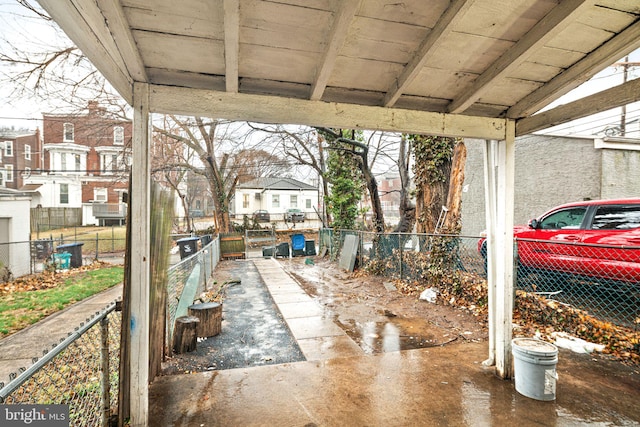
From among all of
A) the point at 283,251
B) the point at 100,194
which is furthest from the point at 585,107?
the point at 100,194

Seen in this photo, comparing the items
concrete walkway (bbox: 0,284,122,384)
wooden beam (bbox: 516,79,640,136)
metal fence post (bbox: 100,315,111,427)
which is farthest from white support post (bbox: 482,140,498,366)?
concrete walkway (bbox: 0,284,122,384)

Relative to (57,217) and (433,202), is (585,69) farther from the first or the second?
(57,217)

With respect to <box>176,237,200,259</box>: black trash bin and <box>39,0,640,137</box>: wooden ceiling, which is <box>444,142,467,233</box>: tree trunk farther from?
<box>176,237,200,259</box>: black trash bin

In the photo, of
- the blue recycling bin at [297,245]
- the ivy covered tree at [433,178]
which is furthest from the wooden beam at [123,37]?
the blue recycling bin at [297,245]

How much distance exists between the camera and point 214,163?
18844 millimetres

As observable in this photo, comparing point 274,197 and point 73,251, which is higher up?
point 274,197

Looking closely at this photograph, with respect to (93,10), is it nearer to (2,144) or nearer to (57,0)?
(57,0)

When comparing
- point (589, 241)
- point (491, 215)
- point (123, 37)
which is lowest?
point (589, 241)

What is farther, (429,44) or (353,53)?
(353,53)

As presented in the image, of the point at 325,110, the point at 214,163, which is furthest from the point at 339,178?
the point at 325,110

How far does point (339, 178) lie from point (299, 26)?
1226 cm

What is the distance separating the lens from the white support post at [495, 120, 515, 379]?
342 centimetres

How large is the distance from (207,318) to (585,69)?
209 inches

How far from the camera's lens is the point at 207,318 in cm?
483
